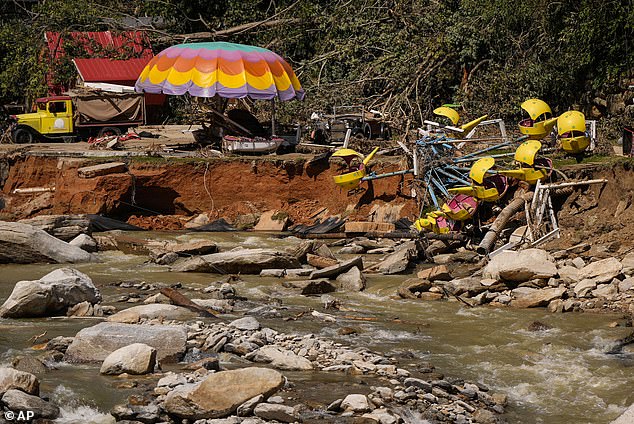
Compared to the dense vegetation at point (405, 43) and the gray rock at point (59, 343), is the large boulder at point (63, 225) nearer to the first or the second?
the gray rock at point (59, 343)

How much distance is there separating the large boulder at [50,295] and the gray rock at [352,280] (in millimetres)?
Answer: 4056

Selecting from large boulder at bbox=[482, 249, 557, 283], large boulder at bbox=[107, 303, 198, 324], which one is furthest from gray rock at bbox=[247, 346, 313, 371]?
large boulder at bbox=[482, 249, 557, 283]

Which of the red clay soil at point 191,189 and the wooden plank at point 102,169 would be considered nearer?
the wooden plank at point 102,169

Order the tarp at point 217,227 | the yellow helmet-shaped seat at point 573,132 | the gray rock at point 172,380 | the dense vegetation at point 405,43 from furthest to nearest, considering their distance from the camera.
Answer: the dense vegetation at point 405,43, the tarp at point 217,227, the yellow helmet-shaped seat at point 573,132, the gray rock at point 172,380

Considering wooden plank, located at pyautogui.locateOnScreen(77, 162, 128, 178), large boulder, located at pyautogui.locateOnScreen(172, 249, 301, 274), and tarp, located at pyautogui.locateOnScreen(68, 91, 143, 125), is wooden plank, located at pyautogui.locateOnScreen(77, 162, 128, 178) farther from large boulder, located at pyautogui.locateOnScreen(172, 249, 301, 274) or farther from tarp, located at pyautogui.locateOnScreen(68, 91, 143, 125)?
large boulder, located at pyautogui.locateOnScreen(172, 249, 301, 274)

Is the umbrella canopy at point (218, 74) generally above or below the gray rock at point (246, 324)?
above

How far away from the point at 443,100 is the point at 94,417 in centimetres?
1977

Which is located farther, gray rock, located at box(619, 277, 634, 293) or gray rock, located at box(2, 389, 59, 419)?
gray rock, located at box(619, 277, 634, 293)

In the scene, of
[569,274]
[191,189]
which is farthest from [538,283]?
[191,189]

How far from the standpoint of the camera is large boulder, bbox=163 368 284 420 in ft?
31.6

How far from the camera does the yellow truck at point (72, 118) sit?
28062mm

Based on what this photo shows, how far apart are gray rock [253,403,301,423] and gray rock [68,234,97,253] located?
34.3 feet

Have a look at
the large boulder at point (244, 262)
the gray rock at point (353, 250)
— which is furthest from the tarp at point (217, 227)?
the large boulder at point (244, 262)

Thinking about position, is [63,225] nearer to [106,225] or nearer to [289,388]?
[106,225]
